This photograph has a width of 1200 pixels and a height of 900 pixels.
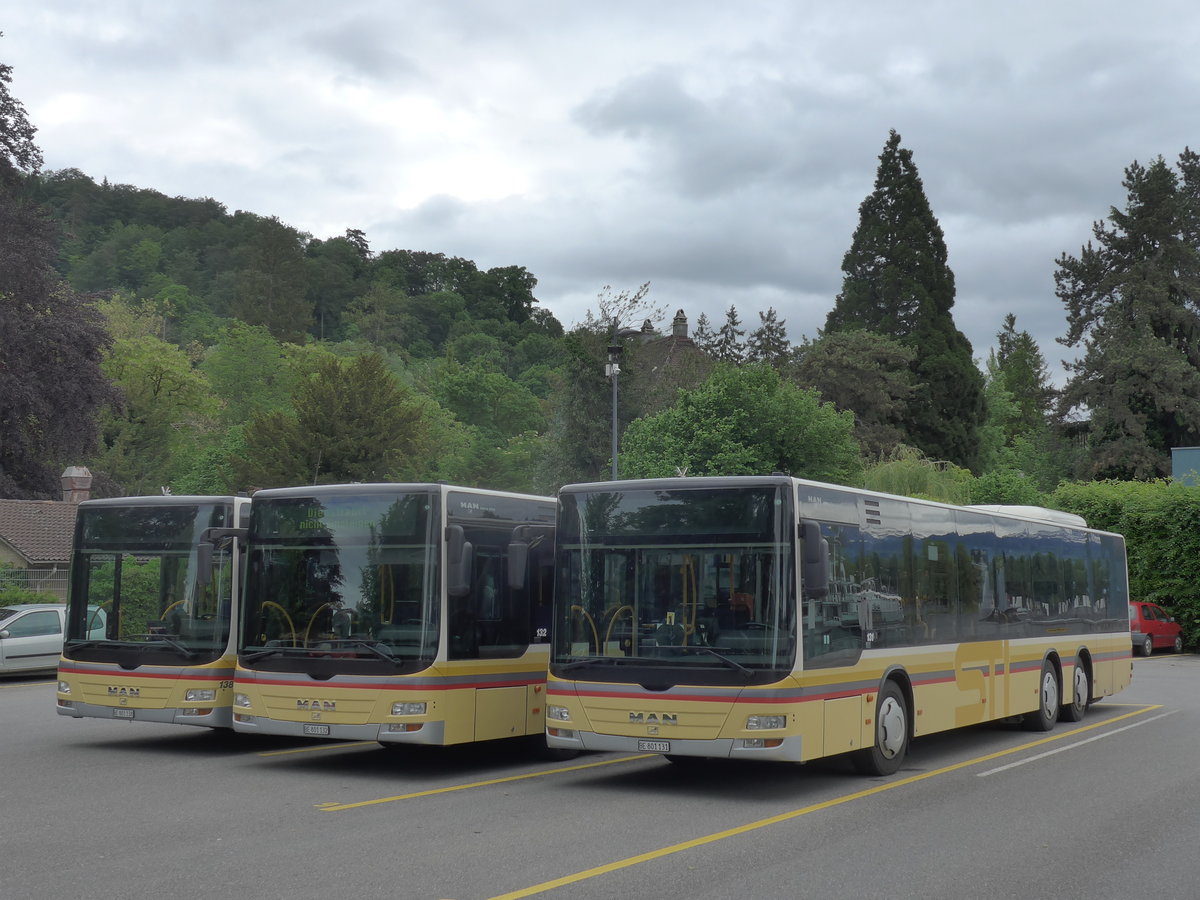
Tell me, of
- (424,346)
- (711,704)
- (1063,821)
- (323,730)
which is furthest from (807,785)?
(424,346)

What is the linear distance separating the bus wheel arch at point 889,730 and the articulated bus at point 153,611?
6.46 m

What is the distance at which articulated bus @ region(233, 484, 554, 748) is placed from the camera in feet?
40.9

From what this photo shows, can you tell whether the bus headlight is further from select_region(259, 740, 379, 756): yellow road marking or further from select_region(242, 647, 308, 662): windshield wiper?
select_region(259, 740, 379, 756): yellow road marking

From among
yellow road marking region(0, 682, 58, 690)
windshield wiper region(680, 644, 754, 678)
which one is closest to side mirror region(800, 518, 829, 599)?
windshield wiper region(680, 644, 754, 678)

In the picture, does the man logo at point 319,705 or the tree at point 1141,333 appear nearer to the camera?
the man logo at point 319,705

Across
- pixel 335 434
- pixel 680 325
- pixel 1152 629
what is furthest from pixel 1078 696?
pixel 680 325

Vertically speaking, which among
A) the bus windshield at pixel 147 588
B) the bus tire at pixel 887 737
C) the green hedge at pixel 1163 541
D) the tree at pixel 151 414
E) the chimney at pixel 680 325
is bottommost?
the bus tire at pixel 887 737

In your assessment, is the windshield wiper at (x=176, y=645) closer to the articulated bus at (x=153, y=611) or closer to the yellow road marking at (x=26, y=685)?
the articulated bus at (x=153, y=611)

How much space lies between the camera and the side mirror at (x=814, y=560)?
36.2 ft

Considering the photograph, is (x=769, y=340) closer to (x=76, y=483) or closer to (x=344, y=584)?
(x=76, y=483)

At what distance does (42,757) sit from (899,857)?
9.26m

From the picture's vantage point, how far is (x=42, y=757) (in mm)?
13930

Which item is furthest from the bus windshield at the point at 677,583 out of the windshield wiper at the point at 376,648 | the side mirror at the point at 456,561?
the windshield wiper at the point at 376,648

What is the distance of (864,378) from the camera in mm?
69688
